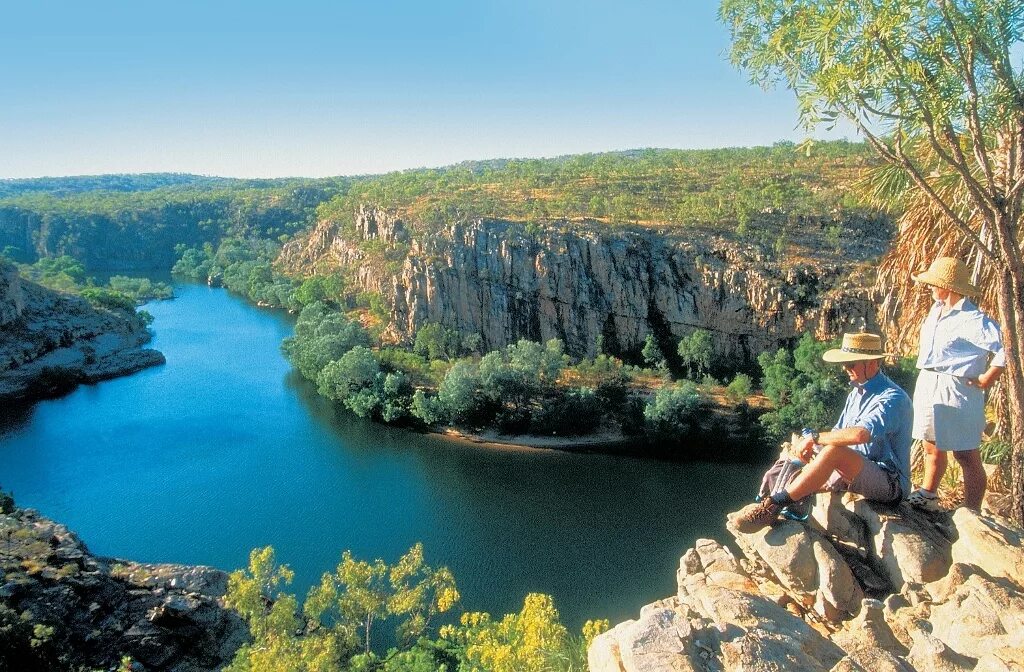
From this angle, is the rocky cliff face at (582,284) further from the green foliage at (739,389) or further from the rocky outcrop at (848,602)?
the rocky outcrop at (848,602)

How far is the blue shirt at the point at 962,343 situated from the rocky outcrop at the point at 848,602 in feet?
3.05

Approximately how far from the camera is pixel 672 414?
24250 mm

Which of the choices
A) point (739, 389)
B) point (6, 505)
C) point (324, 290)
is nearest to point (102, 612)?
point (6, 505)

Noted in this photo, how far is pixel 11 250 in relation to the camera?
7369 centimetres

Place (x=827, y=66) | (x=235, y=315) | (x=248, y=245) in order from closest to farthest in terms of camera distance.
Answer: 1. (x=827, y=66)
2. (x=235, y=315)
3. (x=248, y=245)

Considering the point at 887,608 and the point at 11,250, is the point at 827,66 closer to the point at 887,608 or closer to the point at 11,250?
the point at 887,608

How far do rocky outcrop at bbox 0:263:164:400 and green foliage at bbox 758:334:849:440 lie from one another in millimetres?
30192

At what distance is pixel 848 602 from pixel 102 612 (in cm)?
1409

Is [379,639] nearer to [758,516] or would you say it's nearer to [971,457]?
[758,516]

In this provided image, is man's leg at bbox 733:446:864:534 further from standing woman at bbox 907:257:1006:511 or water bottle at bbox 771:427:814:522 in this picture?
standing woman at bbox 907:257:1006:511

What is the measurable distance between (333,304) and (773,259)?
2483cm

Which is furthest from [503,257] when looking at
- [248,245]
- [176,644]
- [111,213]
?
[111,213]

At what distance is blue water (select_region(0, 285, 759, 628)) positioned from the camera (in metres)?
16.3

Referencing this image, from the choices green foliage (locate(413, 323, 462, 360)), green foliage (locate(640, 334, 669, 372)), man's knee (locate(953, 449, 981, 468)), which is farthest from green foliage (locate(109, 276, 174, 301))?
man's knee (locate(953, 449, 981, 468))
